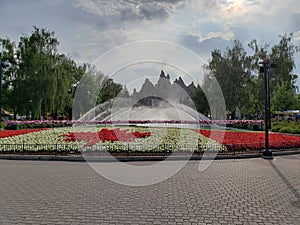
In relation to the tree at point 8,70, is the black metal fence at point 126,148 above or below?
below

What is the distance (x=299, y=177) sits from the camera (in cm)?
985

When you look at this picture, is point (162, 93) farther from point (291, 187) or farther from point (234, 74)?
point (291, 187)

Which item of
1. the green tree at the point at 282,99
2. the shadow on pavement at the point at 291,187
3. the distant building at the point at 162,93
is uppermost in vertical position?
the distant building at the point at 162,93

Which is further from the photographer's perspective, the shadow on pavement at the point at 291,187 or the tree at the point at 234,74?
the tree at the point at 234,74

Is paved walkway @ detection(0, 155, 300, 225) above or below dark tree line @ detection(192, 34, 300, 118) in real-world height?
below

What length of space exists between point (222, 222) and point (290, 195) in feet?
9.32

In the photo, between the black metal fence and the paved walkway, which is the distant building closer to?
the black metal fence

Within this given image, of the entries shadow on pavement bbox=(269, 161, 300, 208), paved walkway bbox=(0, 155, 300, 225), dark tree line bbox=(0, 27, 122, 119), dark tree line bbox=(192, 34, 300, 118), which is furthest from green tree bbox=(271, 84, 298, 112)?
paved walkway bbox=(0, 155, 300, 225)

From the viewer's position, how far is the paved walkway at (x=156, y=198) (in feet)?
19.2

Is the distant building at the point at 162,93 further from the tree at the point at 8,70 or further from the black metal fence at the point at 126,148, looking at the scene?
the black metal fence at the point at 126,148

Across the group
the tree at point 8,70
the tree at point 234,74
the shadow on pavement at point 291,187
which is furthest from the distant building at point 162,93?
the shadow on pavement at point 291,187

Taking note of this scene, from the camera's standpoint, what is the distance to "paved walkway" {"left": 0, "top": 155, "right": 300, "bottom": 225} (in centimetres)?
586

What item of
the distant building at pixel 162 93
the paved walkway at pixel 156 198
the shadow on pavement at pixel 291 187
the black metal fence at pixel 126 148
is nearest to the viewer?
the paved walkway at pixel 156 198

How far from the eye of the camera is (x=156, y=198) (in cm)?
730
